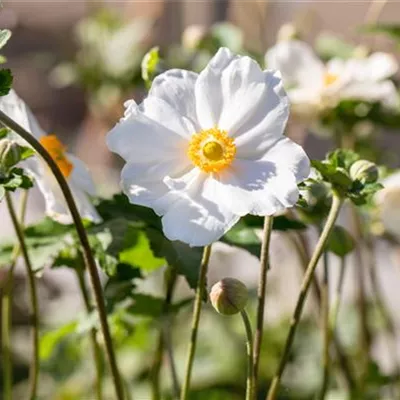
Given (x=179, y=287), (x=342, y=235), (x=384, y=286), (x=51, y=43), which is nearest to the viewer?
(x=342, y=235)

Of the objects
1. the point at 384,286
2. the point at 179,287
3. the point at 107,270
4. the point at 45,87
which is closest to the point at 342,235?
the point at 107,270

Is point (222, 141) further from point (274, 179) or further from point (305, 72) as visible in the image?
point (305, 72)

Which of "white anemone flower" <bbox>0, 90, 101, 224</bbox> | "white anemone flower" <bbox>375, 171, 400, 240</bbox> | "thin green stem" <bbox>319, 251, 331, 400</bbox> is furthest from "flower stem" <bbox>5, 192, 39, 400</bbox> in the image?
"white anemone flower" <bbox>375, 171, 400, 240</bbox>

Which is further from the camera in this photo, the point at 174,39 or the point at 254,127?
the point at 174,39

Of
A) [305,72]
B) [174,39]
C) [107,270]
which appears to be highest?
[174,39]

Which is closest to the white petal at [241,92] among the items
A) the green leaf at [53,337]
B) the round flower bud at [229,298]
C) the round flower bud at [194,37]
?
the round flower bud at [229,298]

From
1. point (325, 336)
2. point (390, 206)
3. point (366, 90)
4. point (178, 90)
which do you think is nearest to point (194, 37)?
point (366, 90)

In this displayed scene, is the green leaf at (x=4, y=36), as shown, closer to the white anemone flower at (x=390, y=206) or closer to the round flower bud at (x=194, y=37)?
the white anemone flower at (x=390, y=206)

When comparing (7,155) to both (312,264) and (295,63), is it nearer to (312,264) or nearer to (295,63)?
(312,264)
